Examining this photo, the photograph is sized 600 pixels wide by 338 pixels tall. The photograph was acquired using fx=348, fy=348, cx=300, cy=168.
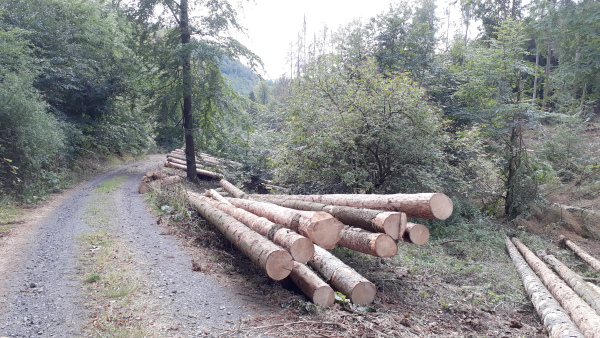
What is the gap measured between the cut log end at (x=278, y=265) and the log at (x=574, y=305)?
351 cm

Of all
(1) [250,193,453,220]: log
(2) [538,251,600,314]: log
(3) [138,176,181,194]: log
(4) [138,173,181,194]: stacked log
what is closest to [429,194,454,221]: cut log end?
(1) [250,193,453,220]: log

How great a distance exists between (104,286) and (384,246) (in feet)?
12.6

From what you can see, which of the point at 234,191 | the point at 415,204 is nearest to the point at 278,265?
the point at 415,204

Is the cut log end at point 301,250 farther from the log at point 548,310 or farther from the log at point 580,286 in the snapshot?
the log at point 580,286

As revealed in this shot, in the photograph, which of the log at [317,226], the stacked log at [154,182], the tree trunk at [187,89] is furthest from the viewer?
the tree trunk at [187,89]

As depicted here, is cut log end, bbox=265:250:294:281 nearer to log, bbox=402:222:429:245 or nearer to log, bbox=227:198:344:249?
log, bbox=227:198:344:249

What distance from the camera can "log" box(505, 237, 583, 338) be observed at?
4043 millimetres

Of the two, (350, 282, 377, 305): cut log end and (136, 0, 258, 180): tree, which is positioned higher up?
(136, 0, 258, 180): tree

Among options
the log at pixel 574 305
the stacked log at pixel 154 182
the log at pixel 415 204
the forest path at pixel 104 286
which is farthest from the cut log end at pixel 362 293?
the stacked log at pixel 154 182

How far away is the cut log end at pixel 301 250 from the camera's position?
4.59 metres

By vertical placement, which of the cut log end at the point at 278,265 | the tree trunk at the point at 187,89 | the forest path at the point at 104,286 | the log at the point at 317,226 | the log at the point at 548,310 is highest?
the tree trunk at the point at 187,89

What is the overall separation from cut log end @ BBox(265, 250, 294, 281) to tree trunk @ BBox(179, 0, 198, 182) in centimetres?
1120

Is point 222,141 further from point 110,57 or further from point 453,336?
point 453,336

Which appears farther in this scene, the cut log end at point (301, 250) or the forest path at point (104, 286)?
the cut log end at point (301, 250)
